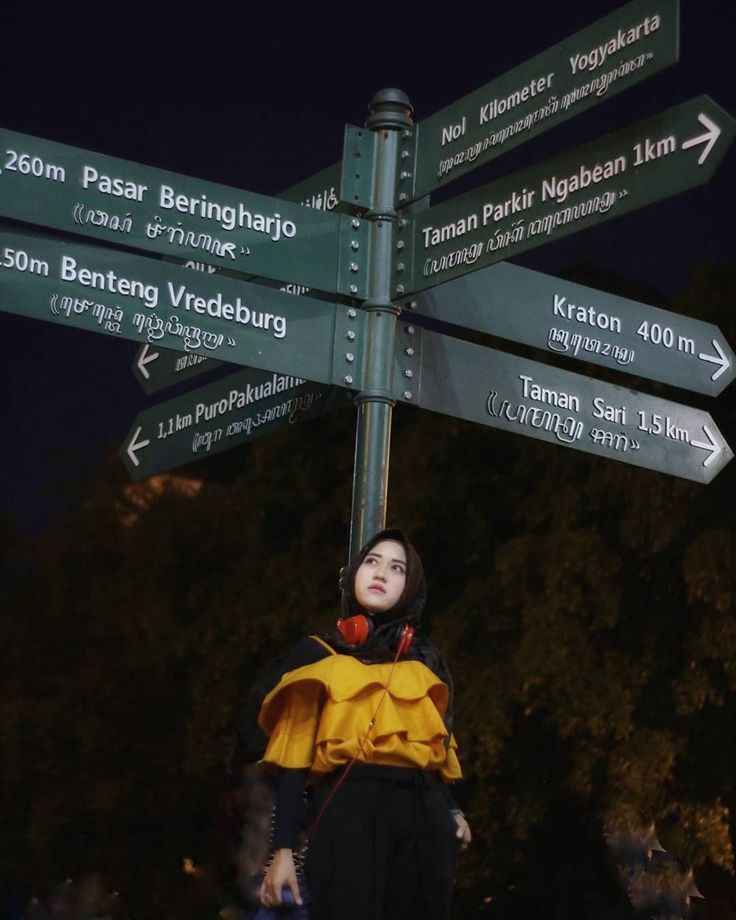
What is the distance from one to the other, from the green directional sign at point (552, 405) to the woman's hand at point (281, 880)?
163cm

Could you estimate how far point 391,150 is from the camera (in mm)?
5516

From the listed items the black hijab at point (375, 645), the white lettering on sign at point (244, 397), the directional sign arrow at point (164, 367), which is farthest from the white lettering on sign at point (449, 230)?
the black hijab at point (375, 645)

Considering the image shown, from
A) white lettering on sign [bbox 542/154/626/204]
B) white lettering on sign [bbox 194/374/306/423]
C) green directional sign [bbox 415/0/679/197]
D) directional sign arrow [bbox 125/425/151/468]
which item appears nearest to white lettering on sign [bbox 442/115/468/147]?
green directional sign [bbox 415/0/679/197]

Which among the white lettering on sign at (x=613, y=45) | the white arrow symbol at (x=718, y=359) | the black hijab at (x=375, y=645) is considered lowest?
the black hijab at (x=375, y=645)

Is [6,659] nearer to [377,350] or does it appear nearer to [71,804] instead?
[71,804]

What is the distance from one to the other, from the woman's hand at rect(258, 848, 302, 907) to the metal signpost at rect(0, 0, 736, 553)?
114 cm

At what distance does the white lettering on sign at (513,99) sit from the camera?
507 centimetres

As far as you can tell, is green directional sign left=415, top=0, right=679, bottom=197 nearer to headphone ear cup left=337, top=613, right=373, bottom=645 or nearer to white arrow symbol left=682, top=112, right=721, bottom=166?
white arrow symbol left=682, top=112, right=721, bottom=166

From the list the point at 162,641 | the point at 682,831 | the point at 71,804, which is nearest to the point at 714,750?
the point at 682,831

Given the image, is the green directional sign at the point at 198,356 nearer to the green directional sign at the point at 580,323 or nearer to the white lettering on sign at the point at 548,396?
the green directional sign at the point at 580,323

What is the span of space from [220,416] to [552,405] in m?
1.21

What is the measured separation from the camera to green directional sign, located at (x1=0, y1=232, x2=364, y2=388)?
4934 millimetres

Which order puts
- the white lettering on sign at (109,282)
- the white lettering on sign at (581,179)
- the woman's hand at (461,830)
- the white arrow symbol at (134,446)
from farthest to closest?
the white arrow symbol at (134,446)
the white lettering on sign at (109,282)
the white lettering on sign at (581,179)
the woman's hand at (461,830)

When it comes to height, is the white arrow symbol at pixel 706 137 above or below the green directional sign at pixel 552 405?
above
